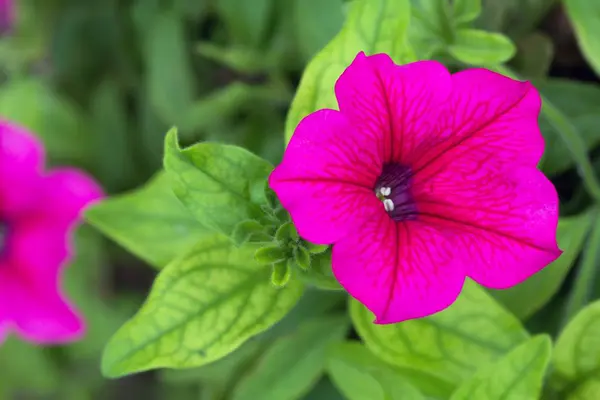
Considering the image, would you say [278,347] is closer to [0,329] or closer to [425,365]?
[425,365]

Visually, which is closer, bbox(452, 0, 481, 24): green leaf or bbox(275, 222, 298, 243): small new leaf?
bbox(275, 222, 298, 243): small new leaf

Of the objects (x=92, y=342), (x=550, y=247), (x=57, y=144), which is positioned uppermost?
(x=550, y=247)

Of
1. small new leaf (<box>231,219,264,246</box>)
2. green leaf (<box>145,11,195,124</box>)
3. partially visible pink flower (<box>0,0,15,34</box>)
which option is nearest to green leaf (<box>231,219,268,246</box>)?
small new leaf (<box>231,219,264,246</box>)

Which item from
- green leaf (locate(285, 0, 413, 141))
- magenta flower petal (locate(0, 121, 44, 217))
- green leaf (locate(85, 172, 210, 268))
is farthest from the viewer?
magenta flower petal (locate(0, 121, 44, 217))

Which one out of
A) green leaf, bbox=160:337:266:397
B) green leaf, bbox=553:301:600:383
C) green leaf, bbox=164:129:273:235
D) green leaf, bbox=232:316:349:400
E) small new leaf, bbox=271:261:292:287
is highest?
green leaf, bbox=164:129:273:235

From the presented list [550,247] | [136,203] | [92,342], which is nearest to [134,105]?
[92,342]

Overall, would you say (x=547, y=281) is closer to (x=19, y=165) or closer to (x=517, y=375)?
(x=517, y=375)

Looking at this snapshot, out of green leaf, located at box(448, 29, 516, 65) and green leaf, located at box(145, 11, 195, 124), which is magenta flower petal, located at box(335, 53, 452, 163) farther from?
green leaf, located at box(145, 11, 195, 124)

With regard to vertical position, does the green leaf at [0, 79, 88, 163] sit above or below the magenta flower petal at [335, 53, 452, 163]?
below
